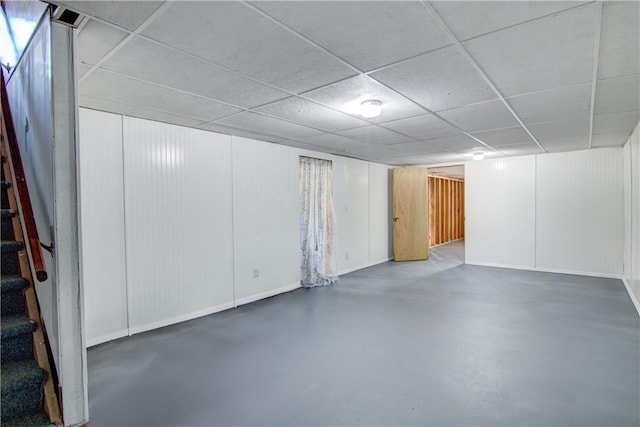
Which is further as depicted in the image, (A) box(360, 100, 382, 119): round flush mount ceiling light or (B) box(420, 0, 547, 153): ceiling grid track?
(A) box(360, 100, 382, 119): round flush mount ceiling light

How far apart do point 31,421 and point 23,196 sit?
4.03 feet

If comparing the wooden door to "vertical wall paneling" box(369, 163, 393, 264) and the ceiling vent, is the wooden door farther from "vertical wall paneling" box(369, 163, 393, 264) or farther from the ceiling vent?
the ceiling vent

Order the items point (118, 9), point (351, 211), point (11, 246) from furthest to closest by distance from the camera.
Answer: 1. point (351, 211)
2. point (11, 246)
3. point (118, 9)

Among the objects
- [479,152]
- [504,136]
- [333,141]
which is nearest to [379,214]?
[479,152]

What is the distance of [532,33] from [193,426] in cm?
291

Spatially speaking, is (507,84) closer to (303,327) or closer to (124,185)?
(303,327)

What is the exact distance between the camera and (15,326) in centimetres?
174

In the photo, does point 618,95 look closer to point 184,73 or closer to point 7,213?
point 184,73

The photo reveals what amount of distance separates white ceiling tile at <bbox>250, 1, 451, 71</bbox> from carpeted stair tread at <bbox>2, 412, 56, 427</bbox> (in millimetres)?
2180

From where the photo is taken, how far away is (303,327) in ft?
11.6

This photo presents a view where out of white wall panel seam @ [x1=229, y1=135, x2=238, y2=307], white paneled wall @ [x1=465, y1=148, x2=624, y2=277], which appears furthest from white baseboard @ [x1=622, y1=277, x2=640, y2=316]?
white wall panel seam @ [x1=229, y1=135, x2=238, y2=307]

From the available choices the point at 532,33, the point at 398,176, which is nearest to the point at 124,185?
the point at 532,33

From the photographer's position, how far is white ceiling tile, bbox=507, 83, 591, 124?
2.65 metres

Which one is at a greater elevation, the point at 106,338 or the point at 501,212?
the point at 501,212
